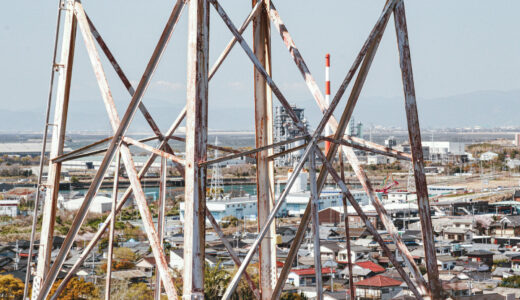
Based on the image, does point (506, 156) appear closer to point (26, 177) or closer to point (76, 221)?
point (26, 177)

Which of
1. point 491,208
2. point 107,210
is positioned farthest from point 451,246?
point 107,210

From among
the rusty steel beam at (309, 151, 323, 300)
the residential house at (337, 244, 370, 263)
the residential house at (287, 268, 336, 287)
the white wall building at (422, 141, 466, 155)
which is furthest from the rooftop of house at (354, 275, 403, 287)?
the white wall building at (422, 141, 466, 155)

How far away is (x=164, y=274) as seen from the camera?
3.40 m

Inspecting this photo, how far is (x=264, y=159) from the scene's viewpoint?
457cm

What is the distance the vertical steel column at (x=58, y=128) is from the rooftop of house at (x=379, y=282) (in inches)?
559

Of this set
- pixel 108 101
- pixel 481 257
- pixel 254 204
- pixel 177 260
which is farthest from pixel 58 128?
pixel 254 204

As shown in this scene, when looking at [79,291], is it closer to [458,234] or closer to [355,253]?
[355,253]

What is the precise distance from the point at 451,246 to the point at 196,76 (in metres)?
22.7

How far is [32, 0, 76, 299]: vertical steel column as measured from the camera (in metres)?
4.11

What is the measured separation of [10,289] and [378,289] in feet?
25.5

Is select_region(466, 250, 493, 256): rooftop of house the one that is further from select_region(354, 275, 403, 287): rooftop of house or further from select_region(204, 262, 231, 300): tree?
select_region(204, 262, 231, 300): tree

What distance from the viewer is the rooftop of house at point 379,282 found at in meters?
17.8

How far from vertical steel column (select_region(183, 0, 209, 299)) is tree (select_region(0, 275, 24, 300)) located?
12.5 metres

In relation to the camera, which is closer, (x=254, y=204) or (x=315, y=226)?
(x=315, y=226)
